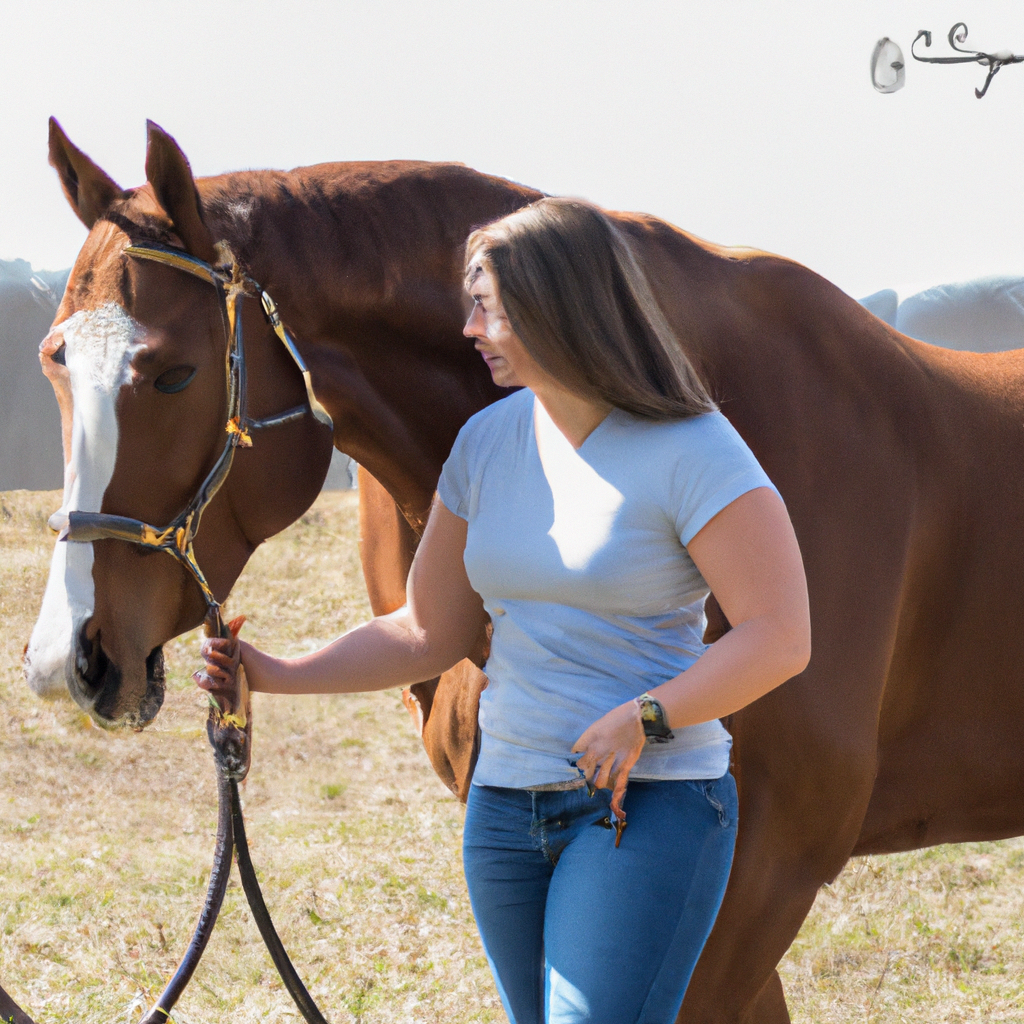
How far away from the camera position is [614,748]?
127 cm

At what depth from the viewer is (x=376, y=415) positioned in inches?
81.0

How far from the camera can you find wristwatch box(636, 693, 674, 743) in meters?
1.28

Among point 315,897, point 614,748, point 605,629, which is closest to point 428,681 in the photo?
point 605,629

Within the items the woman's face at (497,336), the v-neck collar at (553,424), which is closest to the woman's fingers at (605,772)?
the v-neck collar at (553,424)

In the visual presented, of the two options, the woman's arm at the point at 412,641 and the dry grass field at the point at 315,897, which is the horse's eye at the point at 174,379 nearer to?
the woman's arm at the point at 412,641

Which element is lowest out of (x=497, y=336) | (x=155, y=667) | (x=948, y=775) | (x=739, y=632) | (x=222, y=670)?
(x=948, y=775)

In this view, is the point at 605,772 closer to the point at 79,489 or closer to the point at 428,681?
the point at 79,489

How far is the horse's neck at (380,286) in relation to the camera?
194 centimetres

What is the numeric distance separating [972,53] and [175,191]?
6386mm

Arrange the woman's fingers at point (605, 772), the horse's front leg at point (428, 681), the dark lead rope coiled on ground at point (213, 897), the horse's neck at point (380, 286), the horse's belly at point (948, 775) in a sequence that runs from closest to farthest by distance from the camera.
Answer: the woman's fingers at point (605, 772), the dark lead rope coiled on ground at point (213, 897), the horse's neck at point (380, 286), the horse's front leg at point (428, 681), the horse's belly at point (948, 775)

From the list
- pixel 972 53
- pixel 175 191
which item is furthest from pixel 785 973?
pixel 972 53

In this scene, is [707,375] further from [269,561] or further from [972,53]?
[269,561]

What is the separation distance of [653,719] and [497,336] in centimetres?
56

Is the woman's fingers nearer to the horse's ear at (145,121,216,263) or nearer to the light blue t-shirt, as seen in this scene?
the light blue t-shirt
